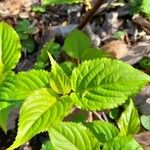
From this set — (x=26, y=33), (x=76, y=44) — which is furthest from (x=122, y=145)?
(x=26, y=33)

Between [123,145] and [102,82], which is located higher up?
[102,82]

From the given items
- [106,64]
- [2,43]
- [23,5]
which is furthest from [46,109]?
[23,5]

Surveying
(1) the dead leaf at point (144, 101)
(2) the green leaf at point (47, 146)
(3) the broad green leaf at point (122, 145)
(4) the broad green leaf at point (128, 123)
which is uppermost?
(3) the broad green leaf at point (122, 145)

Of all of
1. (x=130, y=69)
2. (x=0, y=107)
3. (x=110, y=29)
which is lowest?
(x=110, y=29)

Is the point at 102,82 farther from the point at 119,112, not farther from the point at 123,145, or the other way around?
the point at 119,112

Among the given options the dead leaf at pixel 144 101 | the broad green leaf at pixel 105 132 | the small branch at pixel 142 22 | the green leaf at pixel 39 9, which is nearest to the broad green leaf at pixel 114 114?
the dead leaf at pixel 144 101

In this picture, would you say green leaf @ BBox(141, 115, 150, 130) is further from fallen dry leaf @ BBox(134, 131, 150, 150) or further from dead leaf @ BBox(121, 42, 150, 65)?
dead leaf @ BBox(121, 42, 150, 65)

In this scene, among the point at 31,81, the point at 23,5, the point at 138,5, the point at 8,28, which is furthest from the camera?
the point at 23,5

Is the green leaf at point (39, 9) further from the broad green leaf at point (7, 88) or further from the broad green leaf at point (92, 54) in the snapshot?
the broad green leaf at point (7, 88)
